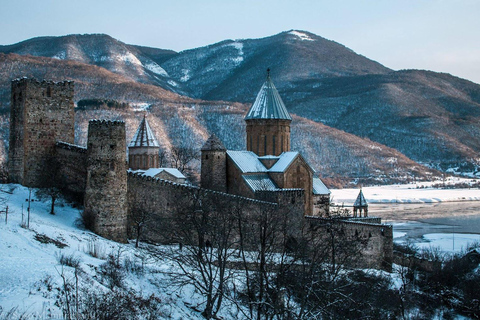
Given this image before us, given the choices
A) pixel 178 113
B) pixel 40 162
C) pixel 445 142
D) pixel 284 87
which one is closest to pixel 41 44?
pixel 284 87

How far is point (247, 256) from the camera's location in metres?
19.1

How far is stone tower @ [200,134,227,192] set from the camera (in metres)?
26.7

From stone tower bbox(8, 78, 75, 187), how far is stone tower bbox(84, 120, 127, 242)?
3.25 metres

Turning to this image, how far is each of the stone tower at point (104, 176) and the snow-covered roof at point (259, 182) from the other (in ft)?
28.5

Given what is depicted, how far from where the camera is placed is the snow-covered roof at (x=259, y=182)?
1010 inches

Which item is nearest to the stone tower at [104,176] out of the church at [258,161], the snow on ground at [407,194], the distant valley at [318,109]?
the church at [258,161]

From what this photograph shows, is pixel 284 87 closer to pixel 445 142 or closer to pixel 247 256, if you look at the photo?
pixel 445 142

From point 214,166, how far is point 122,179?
9.23 meters

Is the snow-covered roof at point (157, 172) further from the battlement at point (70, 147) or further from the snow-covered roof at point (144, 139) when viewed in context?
the battlement at point (70, 147)

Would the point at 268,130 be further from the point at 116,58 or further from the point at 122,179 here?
the point at 116,58

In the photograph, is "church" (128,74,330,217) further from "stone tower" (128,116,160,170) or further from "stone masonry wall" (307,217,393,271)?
"stone masonry wall" (307,217,393,271)

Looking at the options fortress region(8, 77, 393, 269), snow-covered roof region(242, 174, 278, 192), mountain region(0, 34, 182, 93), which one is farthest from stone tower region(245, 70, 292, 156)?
mountain region(0, 34, 182, 93)

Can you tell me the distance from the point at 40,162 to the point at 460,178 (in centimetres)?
9784

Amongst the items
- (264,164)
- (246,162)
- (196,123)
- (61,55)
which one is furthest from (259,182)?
(61,55)
